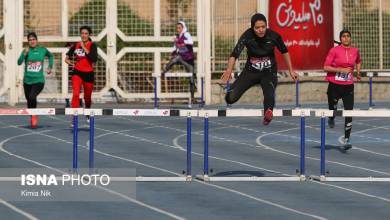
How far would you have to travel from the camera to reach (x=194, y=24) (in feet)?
110

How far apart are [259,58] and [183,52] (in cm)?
1537

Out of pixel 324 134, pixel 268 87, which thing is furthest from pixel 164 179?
pixel 324 134

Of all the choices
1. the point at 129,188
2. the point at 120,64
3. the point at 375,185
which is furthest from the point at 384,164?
the point at 120,64

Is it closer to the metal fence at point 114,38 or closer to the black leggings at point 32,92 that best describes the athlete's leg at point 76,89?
the black leggings at point 32,92

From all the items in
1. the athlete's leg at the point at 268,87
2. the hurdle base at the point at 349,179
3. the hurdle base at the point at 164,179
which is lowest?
the hurdle base at the point at 349,179

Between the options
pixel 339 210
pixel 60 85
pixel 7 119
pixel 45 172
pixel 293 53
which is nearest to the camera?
pixel 339 210

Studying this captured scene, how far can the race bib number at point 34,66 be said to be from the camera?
2509cm

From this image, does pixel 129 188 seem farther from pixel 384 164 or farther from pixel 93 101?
pixel 93 101

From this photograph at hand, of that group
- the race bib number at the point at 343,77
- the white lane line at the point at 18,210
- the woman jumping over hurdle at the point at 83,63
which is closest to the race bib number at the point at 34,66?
the woman jumping over hurdle at the point at 83,63

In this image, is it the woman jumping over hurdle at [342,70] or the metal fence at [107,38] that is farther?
the metal fence at [107,38]

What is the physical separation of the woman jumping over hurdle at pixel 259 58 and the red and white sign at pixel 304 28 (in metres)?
18.3

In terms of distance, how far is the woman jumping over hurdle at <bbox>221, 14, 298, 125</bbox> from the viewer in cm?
1620

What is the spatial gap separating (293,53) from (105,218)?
22.8 meters

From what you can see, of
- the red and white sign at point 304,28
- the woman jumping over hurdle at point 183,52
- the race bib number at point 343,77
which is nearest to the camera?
the race bib number at point 343,77
